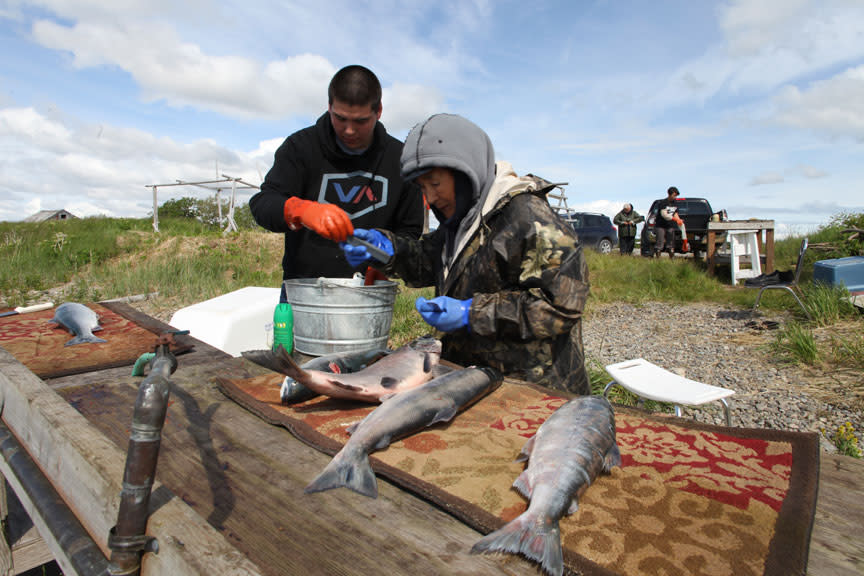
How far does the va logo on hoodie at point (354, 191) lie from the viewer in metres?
3.62

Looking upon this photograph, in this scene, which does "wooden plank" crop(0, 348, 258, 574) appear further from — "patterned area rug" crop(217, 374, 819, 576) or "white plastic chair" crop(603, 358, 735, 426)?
"white plastic chair" crop(603, 358, 735, 426)

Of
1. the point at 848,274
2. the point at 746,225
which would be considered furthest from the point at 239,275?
the point at 848,274

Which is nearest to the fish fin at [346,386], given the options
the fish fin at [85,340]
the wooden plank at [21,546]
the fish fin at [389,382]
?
the fish fin at [389,382]

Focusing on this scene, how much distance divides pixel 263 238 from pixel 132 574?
51.8 ft

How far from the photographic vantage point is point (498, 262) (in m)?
2.49

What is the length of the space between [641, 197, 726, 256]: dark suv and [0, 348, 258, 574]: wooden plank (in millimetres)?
17393

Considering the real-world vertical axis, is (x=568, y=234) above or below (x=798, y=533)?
above

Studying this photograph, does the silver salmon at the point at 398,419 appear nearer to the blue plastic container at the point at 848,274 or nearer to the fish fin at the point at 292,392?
the fish fin at the point at 292,392

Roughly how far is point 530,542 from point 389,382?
108 cm

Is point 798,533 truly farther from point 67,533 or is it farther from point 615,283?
point 615,283

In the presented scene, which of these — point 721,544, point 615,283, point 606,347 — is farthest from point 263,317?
point 615,283

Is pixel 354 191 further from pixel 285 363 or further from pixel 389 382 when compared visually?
pixel 285 363

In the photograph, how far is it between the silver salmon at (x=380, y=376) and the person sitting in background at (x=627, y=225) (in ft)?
57.9

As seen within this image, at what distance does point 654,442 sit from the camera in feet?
5.98
